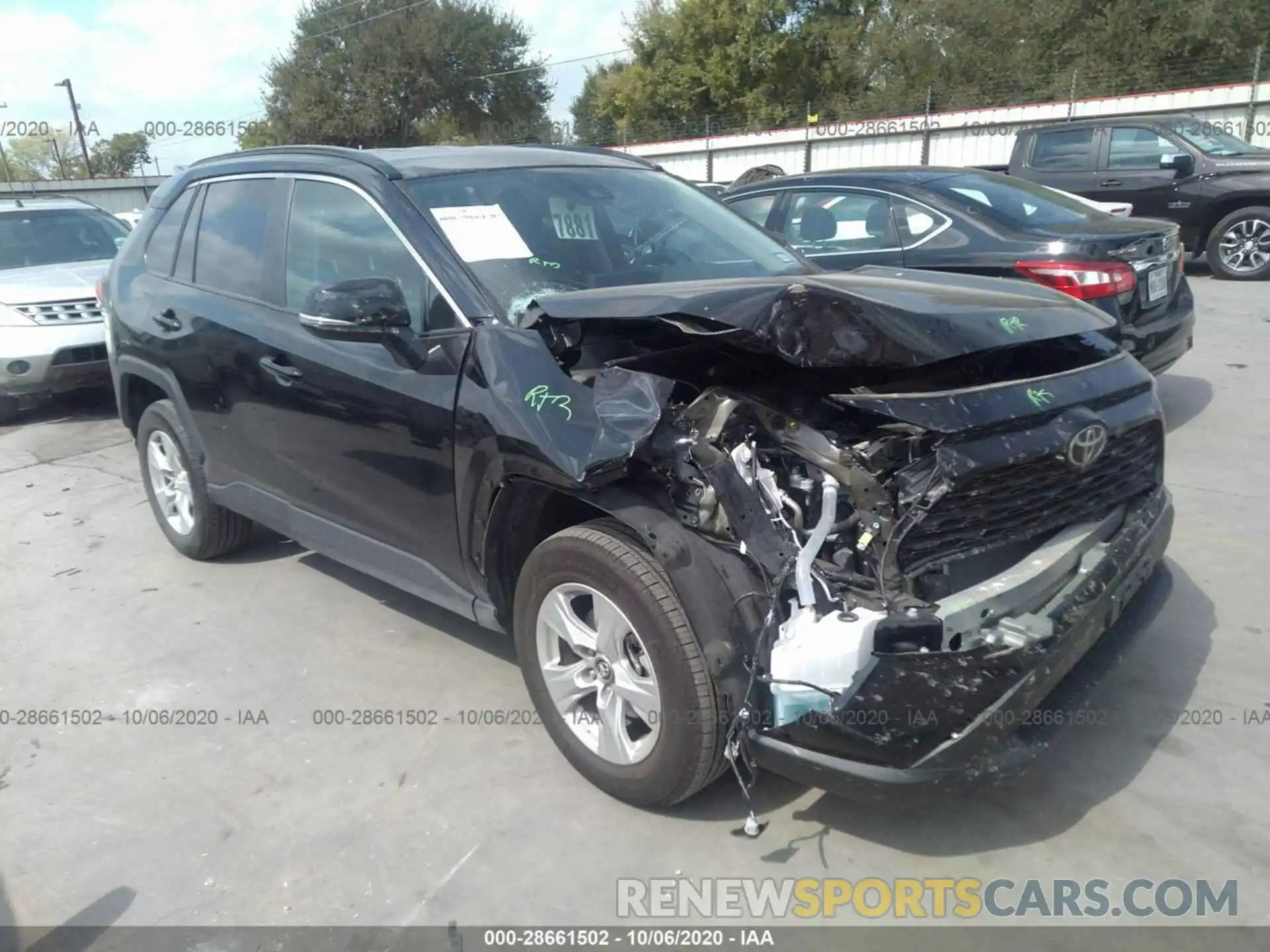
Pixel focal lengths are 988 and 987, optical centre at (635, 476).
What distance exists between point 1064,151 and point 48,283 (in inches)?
420

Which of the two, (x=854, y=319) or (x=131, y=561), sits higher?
(x=854, y=319)

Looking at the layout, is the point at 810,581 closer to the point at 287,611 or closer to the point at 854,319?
the point at 854,319

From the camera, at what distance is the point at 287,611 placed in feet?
14.6

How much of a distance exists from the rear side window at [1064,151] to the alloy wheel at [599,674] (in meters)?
10.8

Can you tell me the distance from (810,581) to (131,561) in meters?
4.08

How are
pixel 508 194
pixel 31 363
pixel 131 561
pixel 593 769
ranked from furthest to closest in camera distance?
pixel 31 363 < pixel 131 561 < pixel 508 194 < pixel 593 769

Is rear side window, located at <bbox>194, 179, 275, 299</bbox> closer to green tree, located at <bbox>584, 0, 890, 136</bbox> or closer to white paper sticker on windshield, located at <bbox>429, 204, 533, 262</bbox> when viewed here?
white paper sticker on windshield, located at <bbox>429, 204, 533, 262</bbox>

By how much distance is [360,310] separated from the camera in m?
3.19

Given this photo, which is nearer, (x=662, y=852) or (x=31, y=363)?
(x=662, y=852)

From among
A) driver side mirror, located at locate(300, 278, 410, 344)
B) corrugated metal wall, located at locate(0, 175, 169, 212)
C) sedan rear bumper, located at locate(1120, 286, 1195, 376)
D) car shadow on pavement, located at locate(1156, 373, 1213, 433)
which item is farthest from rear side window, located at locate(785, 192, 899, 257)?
corrugated metal wall, located at locate(0, 175, 169, 212)

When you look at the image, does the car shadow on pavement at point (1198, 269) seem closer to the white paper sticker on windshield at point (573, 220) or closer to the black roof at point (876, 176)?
the black roof at point (876, 176)

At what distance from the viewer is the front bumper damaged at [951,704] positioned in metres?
2.35

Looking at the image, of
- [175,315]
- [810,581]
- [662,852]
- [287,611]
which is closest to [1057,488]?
[810,581]

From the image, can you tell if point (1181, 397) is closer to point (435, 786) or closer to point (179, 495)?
point (435, 786)
